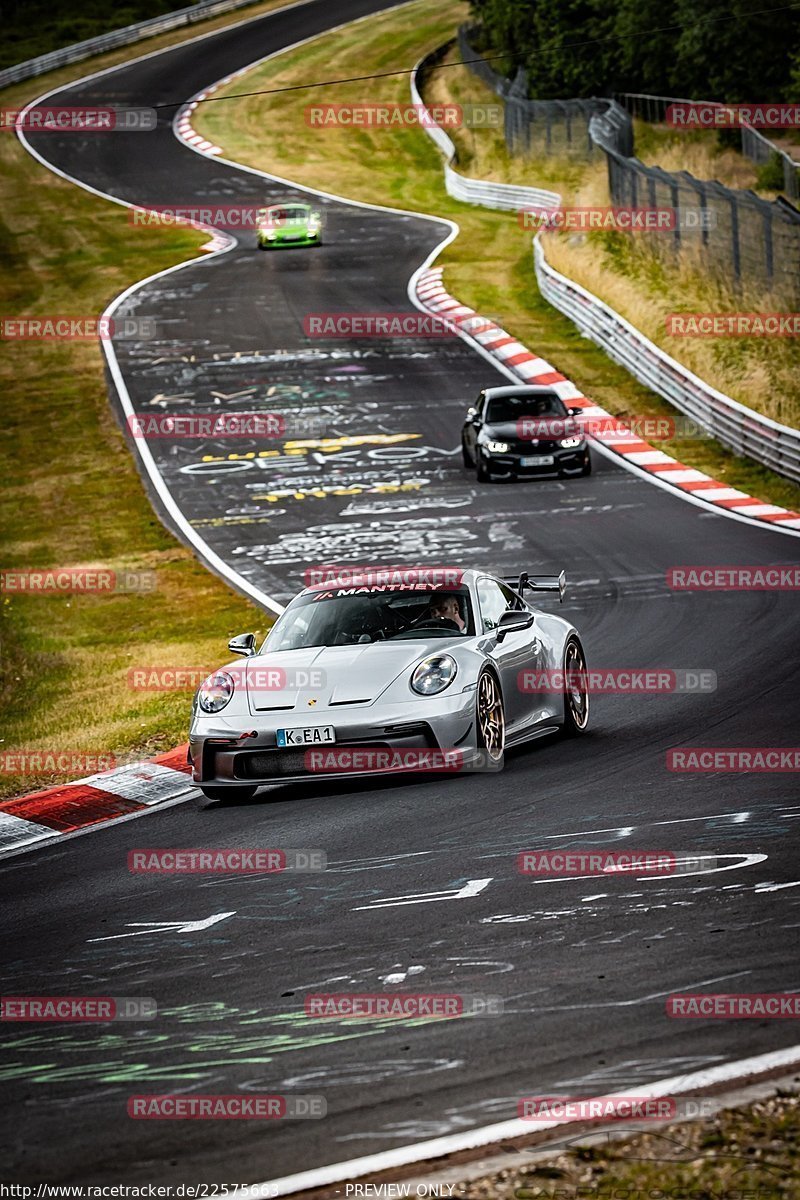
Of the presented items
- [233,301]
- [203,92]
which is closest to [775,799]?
[233,301]

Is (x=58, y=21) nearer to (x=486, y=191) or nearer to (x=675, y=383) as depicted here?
(x=486, y=191)

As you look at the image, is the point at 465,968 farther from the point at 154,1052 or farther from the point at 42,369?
the point at 42,369

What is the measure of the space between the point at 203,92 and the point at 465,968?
6913 centimetres

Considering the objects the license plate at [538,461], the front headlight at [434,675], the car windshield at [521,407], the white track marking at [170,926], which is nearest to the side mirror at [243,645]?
the front headlight at [434,675]

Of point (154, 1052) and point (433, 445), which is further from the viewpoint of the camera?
point (433, 445)

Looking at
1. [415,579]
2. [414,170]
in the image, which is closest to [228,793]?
[415,579]

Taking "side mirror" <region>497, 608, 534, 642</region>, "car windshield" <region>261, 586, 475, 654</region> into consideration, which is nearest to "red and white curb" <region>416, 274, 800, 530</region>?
"side mirror" <region>497, 608, 534, 642</region>

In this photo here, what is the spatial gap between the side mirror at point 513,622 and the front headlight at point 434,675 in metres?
0.86

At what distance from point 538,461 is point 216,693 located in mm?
15582

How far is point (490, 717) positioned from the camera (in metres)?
11.1

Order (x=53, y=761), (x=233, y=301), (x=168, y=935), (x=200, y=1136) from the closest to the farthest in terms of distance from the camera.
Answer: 1. (x=200, y=1136)
2. (x=168, y=935)
3. (x=53, y=761)
4. (x=233, y=301)

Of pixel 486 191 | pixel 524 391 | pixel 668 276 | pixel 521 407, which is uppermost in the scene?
pixel 486 191

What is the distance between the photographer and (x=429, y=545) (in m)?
22.2

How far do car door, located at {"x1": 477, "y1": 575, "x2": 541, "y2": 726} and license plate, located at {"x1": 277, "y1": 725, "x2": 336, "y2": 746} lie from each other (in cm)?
137
